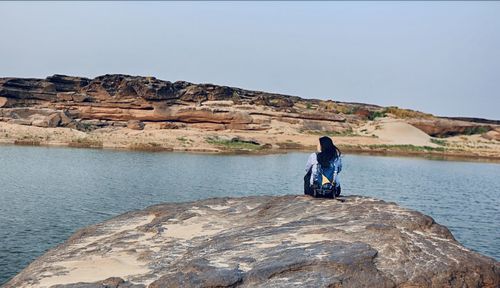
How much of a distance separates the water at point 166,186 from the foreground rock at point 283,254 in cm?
369

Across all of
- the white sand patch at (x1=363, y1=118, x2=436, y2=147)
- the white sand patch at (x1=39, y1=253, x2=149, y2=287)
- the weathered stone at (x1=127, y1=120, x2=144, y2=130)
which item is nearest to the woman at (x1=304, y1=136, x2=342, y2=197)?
the white sand patch at (x1=39, y1=253, x2=149, y2=287)

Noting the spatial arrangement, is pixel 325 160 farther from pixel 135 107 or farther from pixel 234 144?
pixel 135 107

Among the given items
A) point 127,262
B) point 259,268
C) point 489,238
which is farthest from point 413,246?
point 489,238

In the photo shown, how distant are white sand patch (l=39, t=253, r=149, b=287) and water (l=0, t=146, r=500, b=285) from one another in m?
3.62

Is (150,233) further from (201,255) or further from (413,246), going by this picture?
(413,246)

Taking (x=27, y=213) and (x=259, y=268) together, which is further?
(x=27, y=213)

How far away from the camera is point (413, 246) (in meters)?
8.55

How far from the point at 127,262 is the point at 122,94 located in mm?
52775

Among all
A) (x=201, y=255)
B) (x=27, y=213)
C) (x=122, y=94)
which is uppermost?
(x=122, y=94)

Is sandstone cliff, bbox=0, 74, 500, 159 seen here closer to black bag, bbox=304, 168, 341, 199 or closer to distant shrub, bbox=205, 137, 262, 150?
distant shrub, bbox=205, 137, 262, 150

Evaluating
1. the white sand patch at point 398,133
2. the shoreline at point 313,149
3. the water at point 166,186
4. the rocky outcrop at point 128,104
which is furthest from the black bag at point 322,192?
the white sand patch at point 398,133

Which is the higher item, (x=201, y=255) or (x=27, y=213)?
(x=201, y=255)

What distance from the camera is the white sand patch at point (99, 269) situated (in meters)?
8.69

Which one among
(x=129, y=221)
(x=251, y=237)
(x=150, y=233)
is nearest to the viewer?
(x=251, y=237)
